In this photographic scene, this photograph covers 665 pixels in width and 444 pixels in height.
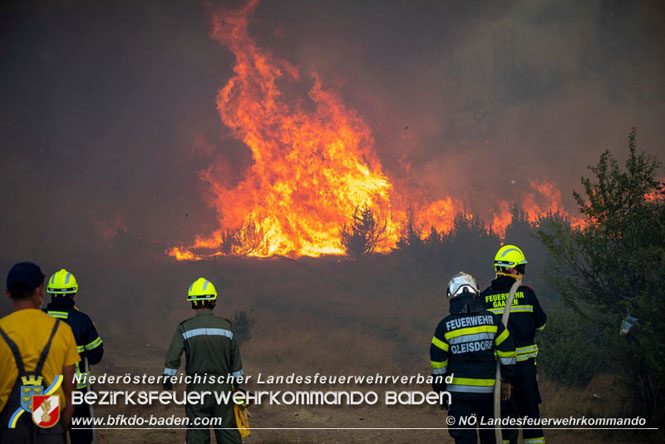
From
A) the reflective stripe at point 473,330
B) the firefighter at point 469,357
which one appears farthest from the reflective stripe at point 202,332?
the reflective stripe at point 473,330

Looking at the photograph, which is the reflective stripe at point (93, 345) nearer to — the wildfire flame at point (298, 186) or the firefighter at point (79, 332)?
the firefighter at point (79, 332)

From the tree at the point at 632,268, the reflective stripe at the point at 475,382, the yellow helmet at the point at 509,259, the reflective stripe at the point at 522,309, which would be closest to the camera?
the reflective stripe at the point at 475,382

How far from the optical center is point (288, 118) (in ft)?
160

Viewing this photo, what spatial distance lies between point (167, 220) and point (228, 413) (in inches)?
1828

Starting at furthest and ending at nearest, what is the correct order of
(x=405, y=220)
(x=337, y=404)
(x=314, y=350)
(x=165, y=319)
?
(x=405, y=220) < (x=165, y=319) < (x=314, y=350) < (x=337, y=404)

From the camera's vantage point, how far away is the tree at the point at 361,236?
3759 centimetres

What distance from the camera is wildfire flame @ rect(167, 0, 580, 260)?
1692 inches


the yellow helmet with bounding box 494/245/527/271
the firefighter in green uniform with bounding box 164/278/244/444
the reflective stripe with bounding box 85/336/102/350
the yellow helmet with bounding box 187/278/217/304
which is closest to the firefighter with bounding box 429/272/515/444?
the yellow helmet with bounding box 494/245/527/271

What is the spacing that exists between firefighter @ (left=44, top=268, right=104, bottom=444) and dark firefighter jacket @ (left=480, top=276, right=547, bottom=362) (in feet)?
16.3

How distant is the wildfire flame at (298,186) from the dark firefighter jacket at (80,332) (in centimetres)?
3455

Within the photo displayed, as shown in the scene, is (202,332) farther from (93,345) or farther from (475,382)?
(475,382)

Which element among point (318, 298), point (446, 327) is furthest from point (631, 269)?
point (318, 298)

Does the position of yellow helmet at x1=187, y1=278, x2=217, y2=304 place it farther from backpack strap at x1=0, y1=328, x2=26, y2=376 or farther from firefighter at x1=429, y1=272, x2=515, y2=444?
firefighter at x1=429, y1=272, x2=515, y2=444

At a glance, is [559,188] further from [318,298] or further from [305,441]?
[305,441]
